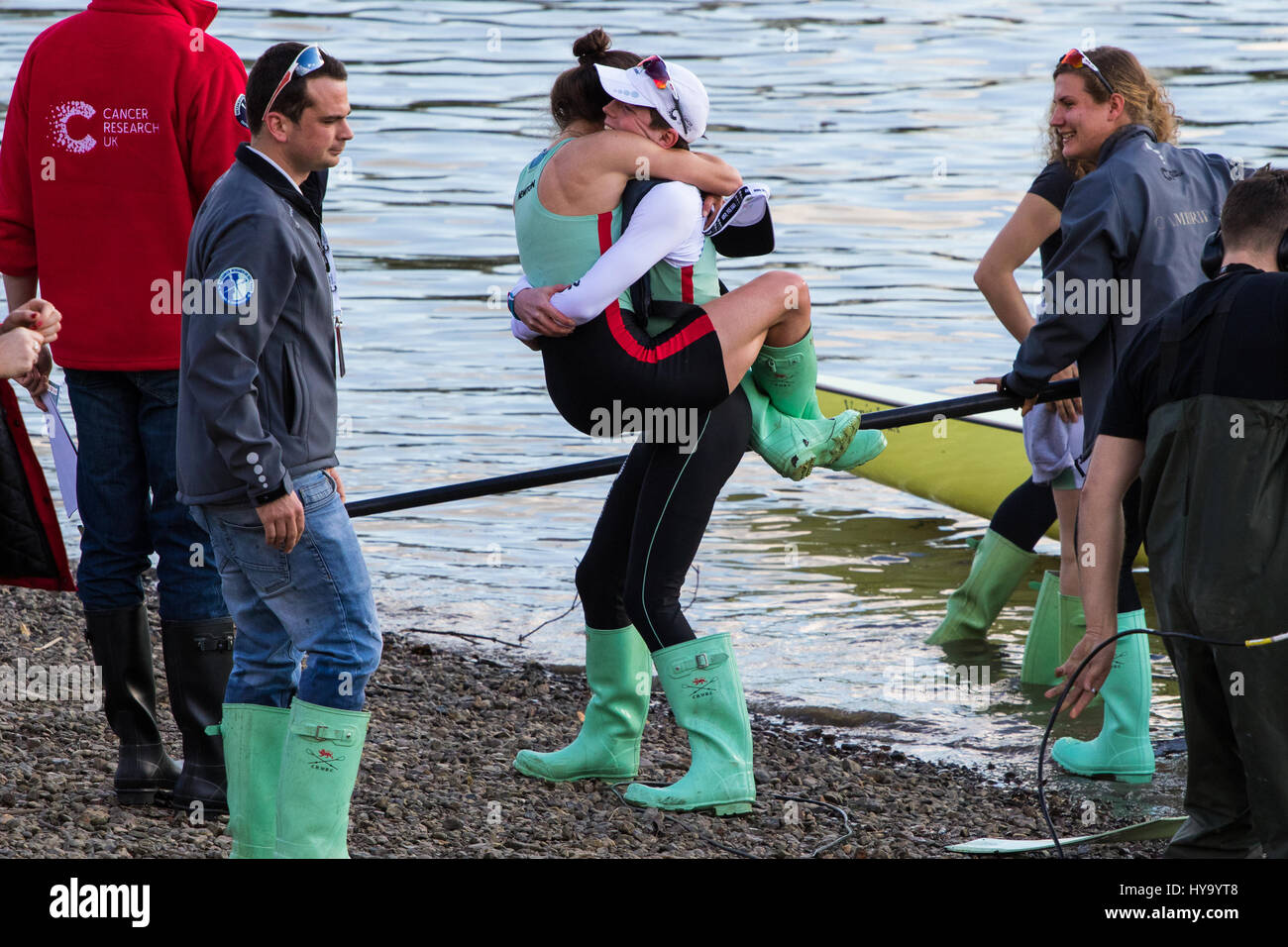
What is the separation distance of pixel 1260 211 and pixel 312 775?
8.15 feet

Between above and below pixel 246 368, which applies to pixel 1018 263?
above

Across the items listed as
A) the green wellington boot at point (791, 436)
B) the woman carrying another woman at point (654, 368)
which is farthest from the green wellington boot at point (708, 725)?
the green wellington boot at point (791, 436)

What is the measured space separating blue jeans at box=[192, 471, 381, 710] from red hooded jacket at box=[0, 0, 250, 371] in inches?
36.4

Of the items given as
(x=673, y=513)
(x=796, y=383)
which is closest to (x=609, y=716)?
(x=673, y=513)

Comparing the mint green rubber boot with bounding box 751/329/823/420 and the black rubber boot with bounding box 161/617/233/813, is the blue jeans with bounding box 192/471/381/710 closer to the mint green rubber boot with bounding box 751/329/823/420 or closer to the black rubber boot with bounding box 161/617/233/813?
the black rubber boot with bounding box 161/617/233/813

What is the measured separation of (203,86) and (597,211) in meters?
1.10

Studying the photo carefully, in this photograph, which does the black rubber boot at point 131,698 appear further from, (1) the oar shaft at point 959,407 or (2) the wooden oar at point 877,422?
(1) the oar shaft at point 959,407

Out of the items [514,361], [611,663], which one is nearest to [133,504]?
[611,663]

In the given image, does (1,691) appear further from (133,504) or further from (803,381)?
(803,381)

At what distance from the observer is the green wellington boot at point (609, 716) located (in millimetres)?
5137

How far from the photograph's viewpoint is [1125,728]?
5.52m

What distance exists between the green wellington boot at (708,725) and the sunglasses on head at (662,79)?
142cm

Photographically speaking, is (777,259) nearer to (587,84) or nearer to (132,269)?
(587,84)

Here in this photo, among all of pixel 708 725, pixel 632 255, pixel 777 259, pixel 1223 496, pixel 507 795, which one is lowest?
pixel 507 795
